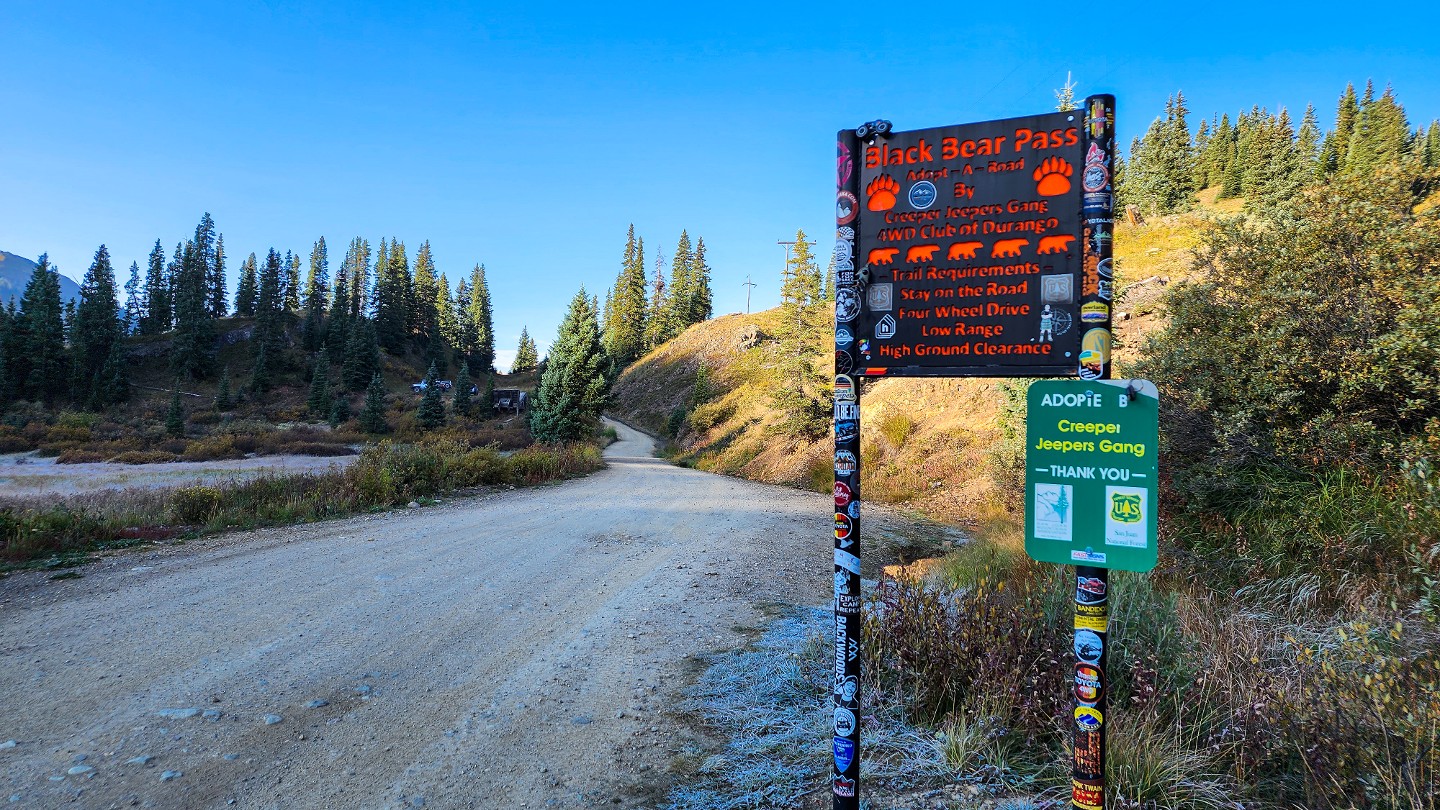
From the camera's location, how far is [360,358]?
69.1m

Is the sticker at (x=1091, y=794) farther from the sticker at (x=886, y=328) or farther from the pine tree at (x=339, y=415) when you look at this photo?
the pine tree at (x=339, y=415)

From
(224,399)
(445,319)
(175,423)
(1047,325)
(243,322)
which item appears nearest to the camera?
(1047,325)

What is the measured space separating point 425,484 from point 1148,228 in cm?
5035

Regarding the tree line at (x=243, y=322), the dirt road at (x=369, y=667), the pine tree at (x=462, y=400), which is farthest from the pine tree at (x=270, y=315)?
the dirt road at (x=369, y=667)

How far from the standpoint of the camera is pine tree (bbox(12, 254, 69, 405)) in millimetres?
59156

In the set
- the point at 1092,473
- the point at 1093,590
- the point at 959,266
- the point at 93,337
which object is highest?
the point at 93,337

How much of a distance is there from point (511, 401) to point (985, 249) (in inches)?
2190

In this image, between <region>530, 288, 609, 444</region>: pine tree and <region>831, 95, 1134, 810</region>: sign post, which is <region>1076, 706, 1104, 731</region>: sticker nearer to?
<region>831, 95, 1134, 810</region>: sign post

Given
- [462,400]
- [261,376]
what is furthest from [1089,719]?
[261,376]

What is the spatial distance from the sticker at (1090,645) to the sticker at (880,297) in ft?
4.18

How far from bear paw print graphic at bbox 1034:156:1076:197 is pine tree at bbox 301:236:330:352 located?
89628mm

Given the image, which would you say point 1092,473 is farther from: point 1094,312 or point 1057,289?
point 1057,289

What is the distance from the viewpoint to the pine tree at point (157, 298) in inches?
3329

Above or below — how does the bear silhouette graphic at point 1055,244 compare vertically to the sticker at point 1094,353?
above
